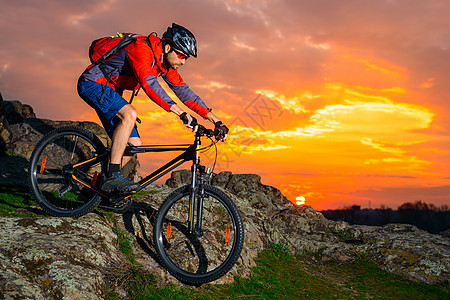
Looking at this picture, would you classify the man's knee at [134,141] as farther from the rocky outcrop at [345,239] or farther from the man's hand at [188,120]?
the rocky outcrop at [345,239]

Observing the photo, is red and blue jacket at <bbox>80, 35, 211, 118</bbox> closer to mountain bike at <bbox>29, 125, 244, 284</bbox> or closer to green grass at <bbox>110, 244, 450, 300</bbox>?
mountain bike at <bbox>29, 125, 244, 284</bbox>

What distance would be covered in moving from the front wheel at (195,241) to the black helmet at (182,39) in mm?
2323

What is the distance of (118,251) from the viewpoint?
6047mm

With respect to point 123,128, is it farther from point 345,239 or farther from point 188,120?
point 345,239

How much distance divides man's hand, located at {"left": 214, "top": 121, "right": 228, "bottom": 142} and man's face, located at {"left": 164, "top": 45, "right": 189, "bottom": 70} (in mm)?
1391

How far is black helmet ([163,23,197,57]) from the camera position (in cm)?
612

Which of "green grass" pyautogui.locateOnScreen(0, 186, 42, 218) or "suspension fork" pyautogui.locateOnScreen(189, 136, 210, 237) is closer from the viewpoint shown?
"suspension fork" pyautogui.locateOnScreen(189, 136, 210, 237)

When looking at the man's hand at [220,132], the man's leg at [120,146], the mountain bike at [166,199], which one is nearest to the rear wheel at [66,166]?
the mountain bike at [166,199]

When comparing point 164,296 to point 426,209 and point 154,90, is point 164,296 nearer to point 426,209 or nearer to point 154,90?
point 154,90

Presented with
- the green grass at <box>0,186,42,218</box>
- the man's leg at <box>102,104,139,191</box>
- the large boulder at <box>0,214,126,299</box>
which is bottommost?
the large boulder at <box>0,214,126,299</box>

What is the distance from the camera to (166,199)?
607cm

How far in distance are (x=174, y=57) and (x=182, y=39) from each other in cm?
37

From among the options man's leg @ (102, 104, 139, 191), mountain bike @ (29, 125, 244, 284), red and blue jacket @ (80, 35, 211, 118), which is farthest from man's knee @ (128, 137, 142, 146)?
red and blue jacket @ (80, 35, 211, 118)

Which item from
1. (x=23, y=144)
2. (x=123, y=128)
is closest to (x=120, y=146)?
(x=123, y=128)
